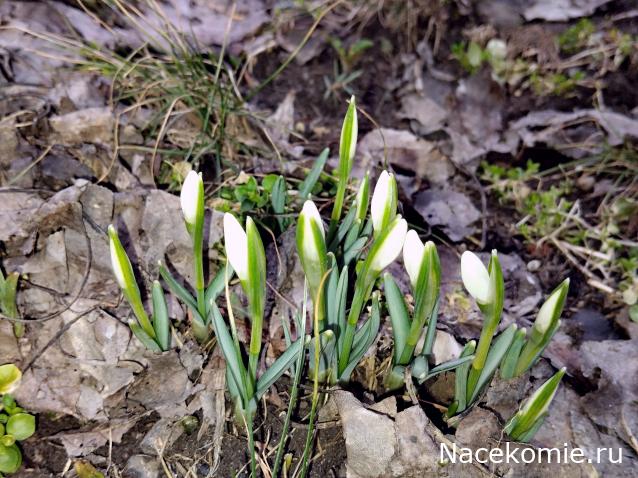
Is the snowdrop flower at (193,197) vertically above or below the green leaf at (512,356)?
above

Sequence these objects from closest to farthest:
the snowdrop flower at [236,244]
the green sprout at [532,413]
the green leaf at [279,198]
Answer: the snowdrop flower at [236,244] < the green sprout at [532,413] < the green leaf at [279,198]

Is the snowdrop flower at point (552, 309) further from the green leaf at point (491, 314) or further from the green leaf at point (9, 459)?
the green leaf at point (9, 459)

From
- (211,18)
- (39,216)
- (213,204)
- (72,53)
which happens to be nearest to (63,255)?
(39,216)

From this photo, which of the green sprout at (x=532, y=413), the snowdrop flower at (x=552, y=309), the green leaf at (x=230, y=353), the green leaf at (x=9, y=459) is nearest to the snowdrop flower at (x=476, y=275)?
the snowdrop flower at (x=552, y=309)

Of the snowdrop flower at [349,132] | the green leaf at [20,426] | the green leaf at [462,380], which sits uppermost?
the snowdrop flower at [349,132]

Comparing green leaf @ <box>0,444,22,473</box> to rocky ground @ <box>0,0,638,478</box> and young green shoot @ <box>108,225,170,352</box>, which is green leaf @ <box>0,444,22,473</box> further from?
young green shoot @ <box>108,225,170,352</box>

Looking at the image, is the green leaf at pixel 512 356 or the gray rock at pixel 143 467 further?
the gray rock at pixel 143 467

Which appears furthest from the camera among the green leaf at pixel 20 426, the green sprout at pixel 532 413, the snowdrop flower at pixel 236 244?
the green leaf at pixel 20 426

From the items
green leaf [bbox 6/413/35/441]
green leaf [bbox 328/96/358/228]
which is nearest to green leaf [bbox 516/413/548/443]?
green leaf [bbox 328/96/358/228]
